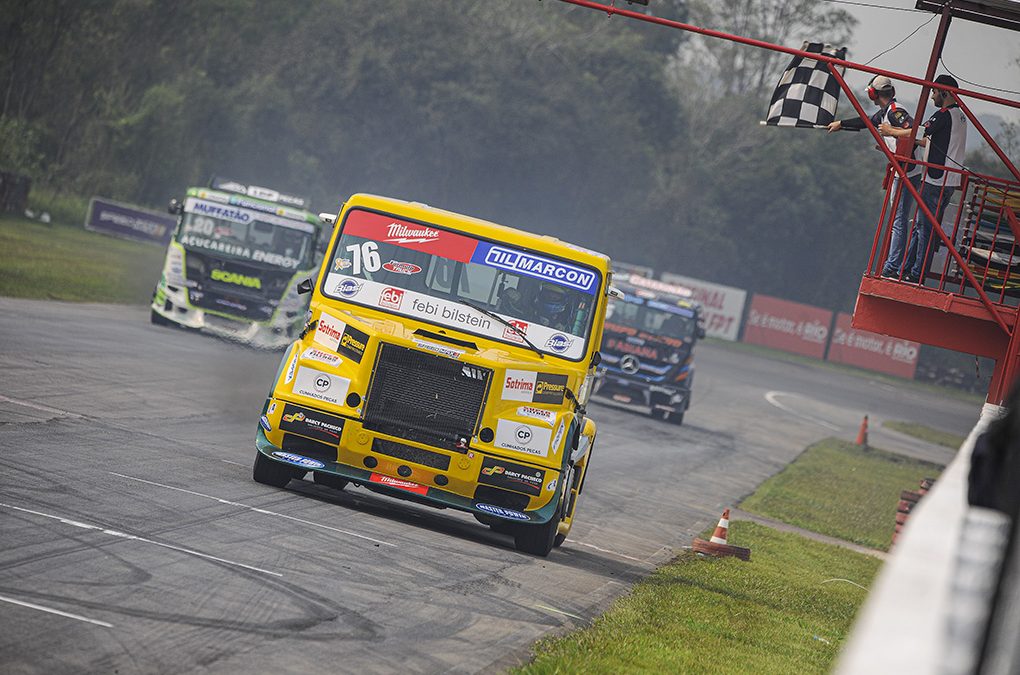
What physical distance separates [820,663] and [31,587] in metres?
5.01

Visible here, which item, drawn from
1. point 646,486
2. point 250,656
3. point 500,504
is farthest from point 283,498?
point 646,486

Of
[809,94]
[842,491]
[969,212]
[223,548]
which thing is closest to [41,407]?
[223,548]

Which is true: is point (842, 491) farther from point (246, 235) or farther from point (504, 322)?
point (504, 322)

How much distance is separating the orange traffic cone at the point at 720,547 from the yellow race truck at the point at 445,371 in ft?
7.84

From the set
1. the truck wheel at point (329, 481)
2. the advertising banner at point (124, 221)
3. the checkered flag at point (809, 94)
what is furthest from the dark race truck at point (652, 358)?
the advertising banner at point (124, 221)

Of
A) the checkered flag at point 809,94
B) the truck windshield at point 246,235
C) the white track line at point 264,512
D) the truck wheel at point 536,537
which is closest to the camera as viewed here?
the white track line at point 264,512

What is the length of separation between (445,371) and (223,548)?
2737 millimetres

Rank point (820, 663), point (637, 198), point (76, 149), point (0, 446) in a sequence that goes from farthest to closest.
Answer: point (637, 198) < point (76, 149) < point (0, 446) < point (820, 663)

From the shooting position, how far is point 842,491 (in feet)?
78.4

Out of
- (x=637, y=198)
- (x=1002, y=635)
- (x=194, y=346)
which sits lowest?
(x=194, y=346)

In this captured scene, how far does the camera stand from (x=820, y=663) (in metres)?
9.32

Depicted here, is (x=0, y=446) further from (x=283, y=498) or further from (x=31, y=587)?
(x=31, y=587)

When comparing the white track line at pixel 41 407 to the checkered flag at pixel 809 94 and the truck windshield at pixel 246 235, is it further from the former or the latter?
the truck windshield at pixel 246 235

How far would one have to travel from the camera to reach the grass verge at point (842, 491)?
761 inches
